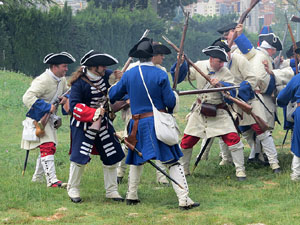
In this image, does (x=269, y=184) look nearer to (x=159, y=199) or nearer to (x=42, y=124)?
(x=159, y=199)

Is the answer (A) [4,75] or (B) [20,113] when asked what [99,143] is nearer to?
(B) [20,113]

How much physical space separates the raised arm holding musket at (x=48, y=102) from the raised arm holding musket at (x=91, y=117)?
99cm

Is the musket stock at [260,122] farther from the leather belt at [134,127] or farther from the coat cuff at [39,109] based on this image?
the coat cuff at [39,109]

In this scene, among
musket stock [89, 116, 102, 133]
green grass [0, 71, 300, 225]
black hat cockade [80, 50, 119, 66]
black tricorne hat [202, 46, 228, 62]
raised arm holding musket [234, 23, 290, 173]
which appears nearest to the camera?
green grass [0, 71, 300, 225]

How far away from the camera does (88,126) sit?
7.93 m

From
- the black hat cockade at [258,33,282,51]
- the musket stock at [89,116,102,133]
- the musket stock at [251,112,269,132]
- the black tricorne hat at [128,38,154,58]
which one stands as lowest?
the musket stock at [251,112,269,132]

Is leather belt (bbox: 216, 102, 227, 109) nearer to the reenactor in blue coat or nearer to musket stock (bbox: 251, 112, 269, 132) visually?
musket stock (bbox: 251, 112, 269, 132)

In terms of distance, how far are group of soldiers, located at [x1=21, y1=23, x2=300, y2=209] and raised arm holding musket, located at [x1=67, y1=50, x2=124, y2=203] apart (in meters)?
0.01

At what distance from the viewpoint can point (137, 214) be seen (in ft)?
24.3

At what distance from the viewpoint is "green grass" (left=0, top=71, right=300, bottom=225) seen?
23.5 feet

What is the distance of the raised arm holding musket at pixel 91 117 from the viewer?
25.7ft

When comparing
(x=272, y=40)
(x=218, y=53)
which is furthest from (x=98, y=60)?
(x=272, y=40)

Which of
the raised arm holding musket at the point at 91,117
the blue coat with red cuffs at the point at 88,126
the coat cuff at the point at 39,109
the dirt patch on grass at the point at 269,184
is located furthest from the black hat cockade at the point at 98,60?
the dirt patch on grass at the point at 269,184

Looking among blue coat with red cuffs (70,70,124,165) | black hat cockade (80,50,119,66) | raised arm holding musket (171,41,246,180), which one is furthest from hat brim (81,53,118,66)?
raised arm holding musket (171,41,246,180)
